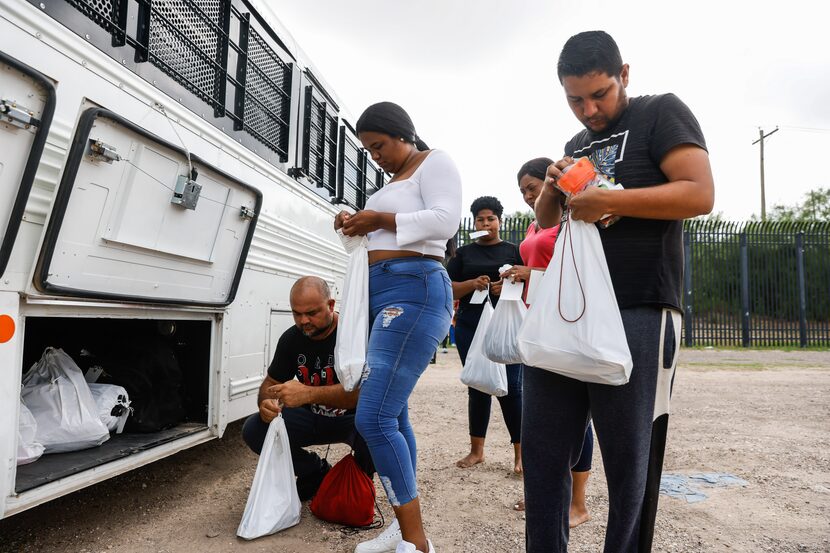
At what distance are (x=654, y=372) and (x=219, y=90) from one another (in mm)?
Result: 2415

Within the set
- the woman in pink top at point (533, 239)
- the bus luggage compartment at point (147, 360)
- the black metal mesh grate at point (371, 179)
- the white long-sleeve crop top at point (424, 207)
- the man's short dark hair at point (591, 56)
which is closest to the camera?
the man's short dark hair at point (591, 56)

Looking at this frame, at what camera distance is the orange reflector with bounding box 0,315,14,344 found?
1.72 metres

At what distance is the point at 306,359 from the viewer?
282cm

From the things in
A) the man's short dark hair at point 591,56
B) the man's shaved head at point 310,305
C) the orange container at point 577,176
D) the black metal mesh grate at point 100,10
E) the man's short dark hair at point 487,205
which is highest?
the black metal mesh grate at point 100,10

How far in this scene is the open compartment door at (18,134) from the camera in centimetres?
162

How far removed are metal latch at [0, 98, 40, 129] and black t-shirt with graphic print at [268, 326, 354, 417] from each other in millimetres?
1449

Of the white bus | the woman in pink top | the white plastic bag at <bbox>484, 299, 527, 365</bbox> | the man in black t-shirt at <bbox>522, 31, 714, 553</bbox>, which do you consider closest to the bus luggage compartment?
the white bus

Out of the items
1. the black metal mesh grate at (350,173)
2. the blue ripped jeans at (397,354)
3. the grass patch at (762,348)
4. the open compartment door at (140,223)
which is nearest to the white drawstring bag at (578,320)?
the blue ripped jeans at (397,354)

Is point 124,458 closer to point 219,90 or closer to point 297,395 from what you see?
point 297,395

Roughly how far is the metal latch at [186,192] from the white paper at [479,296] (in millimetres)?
1808

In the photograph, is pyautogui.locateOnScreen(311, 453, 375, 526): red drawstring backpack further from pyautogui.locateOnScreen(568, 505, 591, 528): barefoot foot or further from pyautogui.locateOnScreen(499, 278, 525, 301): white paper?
pyautogui.locateOnScreen(499, 278, 525, 301): white paper

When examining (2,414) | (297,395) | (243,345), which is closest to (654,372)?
(297,395)

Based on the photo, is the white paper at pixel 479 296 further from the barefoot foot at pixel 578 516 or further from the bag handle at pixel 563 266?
the bag handle at pixel 563 266

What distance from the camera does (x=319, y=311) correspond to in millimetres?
2727
